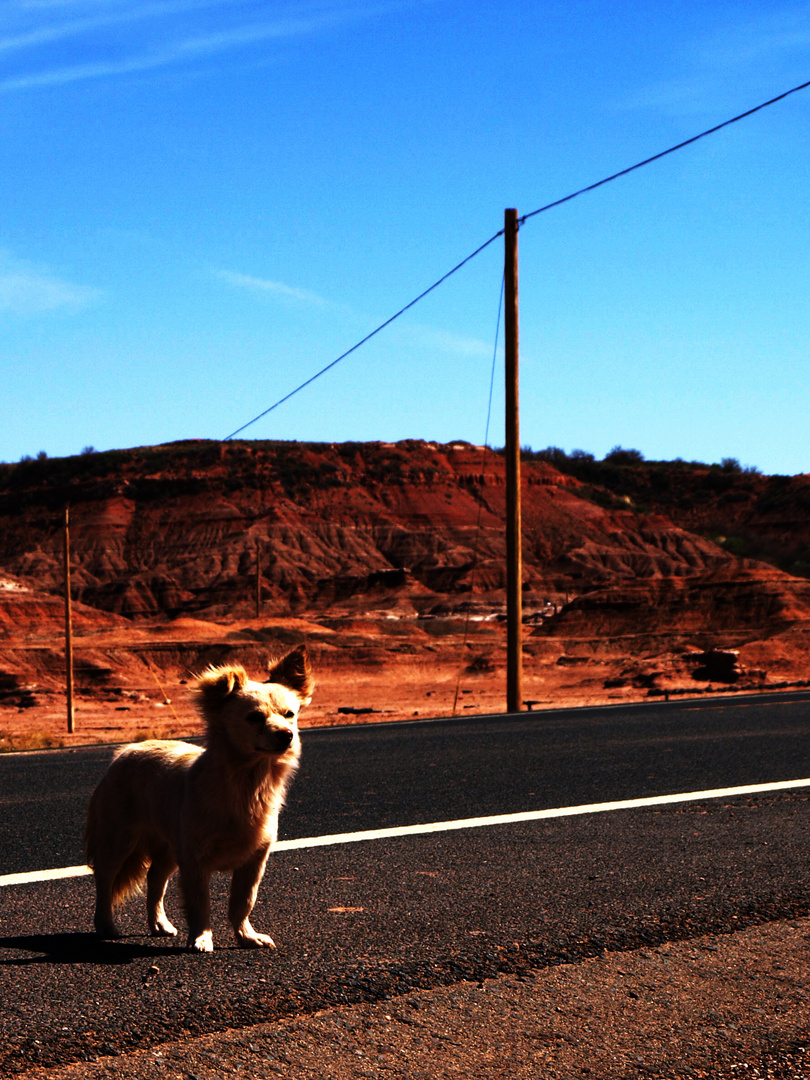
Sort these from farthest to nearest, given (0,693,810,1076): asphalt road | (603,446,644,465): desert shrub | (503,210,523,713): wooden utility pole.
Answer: (603,446,644,465): desert shrub → (503,210,523,713): wooden utility pole → (0,693,810,1076): asphalt road

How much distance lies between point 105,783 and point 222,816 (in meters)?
0.78

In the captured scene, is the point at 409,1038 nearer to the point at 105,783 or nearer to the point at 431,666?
the point at 105,783

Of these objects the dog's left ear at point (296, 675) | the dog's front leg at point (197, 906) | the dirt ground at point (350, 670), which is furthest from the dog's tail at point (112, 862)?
the dirt ground at point (350, 670)

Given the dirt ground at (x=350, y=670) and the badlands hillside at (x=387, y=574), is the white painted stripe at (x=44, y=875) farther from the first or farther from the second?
the badlands hillside at (x=387, y=574)

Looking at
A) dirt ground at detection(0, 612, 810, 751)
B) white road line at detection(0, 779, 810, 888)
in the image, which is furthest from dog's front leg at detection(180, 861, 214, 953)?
dirt ground at detection(0, 612, 810, 751)

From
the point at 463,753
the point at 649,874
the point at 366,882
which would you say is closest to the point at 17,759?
the point at 463,753

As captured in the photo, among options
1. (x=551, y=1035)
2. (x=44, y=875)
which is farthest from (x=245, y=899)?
(x=44, y=875)

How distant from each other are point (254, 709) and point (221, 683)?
185 mm

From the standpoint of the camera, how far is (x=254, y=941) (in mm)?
4113

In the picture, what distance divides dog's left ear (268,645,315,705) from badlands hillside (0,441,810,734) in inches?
1017

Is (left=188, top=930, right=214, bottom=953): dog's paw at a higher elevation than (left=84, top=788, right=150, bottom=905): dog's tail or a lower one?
lower

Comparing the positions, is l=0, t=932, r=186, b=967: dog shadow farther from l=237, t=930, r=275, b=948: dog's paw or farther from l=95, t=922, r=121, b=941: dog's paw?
l=237, t=930, r=275, b=948: dog's paw

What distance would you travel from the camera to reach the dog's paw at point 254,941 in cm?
410

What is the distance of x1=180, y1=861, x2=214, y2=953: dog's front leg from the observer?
13.0ft
